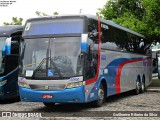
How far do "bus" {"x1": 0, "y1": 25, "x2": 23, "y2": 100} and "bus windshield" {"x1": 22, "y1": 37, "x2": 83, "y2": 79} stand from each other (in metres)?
2.46

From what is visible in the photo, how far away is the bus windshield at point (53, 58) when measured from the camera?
1136 cm

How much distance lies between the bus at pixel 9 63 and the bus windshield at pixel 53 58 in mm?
2461

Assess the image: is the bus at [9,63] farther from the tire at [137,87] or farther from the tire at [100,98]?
the tire at [137,87]

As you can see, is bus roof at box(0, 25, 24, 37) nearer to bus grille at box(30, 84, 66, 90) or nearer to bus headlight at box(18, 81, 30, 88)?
bus headlight at box(18, 81, 30, 88)

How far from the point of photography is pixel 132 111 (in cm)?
1177

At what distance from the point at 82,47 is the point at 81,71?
0.92m

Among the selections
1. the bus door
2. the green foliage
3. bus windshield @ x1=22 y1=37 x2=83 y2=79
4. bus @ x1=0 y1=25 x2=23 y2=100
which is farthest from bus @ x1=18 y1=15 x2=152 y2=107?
the green foliage

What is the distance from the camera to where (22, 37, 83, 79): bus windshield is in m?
11.4

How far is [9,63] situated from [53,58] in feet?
12.1

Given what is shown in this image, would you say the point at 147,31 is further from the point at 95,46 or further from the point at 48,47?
the point at 48,47

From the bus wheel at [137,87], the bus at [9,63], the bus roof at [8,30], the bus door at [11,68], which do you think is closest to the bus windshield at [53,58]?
the bus at [9,63]

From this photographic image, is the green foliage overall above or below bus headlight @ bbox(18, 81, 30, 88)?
above

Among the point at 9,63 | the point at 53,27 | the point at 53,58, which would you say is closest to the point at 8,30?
the point at 9,63

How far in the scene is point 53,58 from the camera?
11.5 metres
